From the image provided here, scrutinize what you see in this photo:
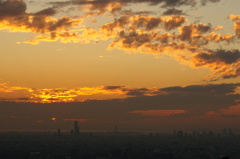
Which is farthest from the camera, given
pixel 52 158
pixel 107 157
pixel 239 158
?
pixel 107 157

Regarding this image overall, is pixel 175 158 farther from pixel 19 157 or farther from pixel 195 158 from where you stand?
pixel 19 157

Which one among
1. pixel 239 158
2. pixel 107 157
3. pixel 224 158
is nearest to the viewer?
pixel 224 158

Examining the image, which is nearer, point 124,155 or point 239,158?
point 239,158

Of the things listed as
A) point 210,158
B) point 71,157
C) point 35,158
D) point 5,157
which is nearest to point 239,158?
point 210,158

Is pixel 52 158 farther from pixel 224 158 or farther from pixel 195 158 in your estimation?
pixel 224 158

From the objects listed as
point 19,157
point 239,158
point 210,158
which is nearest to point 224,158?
point 239,158

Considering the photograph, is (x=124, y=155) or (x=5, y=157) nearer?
(x=5, y=157)

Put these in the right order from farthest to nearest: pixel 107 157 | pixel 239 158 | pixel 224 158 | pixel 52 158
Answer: pixel 107 157
pixel 52 158
pixel 239 158
pixel 224 158

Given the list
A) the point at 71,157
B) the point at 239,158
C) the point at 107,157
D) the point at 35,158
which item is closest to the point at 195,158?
the point at 239,158

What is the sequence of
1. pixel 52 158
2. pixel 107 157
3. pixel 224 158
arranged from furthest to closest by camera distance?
pixel 107 157 → pixel 52 158 → pixel 224 158
